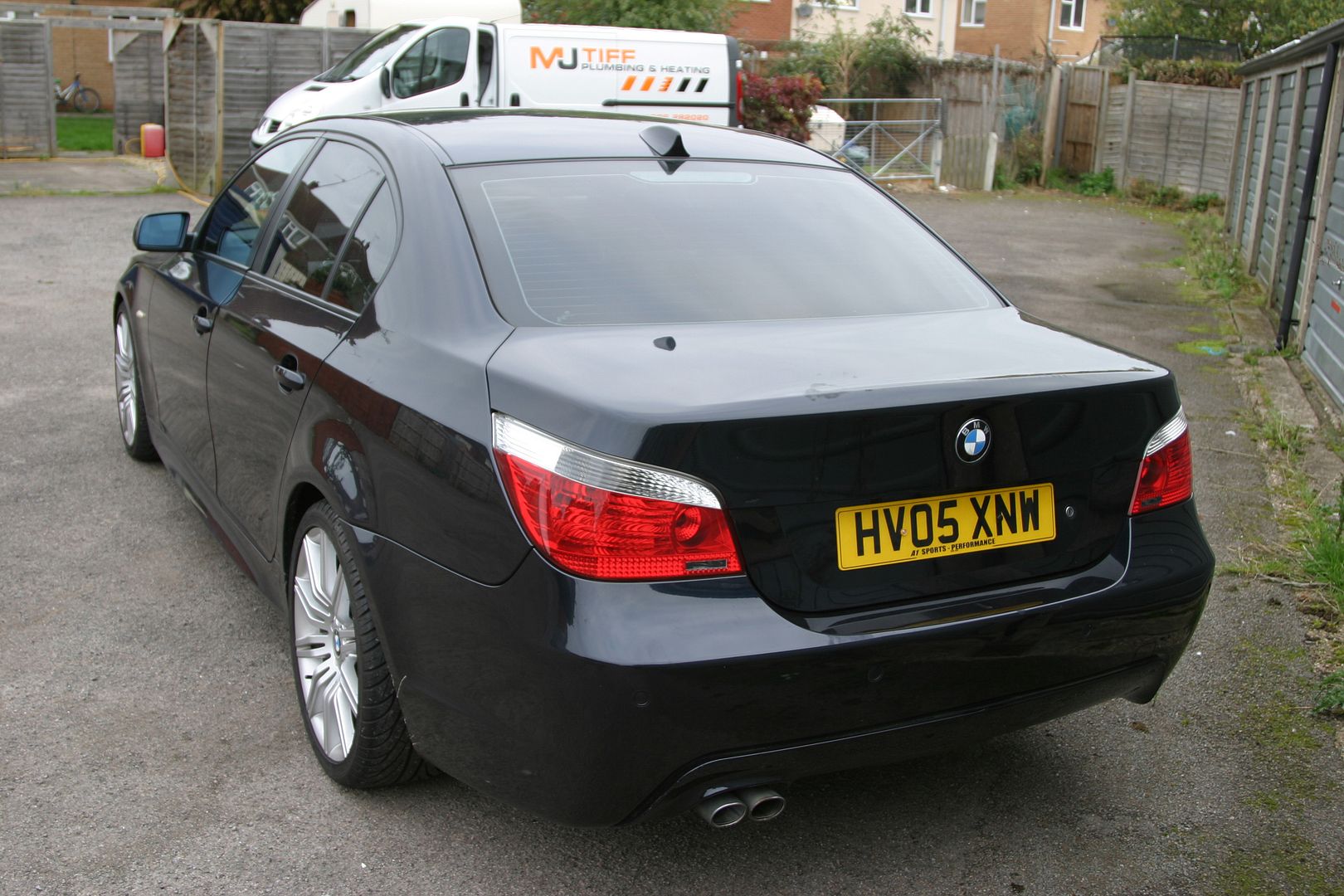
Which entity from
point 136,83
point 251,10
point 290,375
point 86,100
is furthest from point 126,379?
point 86,100

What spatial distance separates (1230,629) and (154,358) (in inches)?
157

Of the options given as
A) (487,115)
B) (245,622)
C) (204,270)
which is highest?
(487,115)

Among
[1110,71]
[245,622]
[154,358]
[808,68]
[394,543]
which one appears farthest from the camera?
[808,68]

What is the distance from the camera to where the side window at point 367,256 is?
3.19 meters

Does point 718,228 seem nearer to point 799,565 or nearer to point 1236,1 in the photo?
point 799,565

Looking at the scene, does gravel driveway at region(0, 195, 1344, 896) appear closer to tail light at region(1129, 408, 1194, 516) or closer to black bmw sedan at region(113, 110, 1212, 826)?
black bmw sedan at region(113, 110, 1212, 826)

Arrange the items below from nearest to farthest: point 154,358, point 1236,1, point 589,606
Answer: point 589,606 < point 154,358 < point 1236,1

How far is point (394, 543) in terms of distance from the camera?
2758 mm

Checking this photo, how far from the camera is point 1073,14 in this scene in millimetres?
45844

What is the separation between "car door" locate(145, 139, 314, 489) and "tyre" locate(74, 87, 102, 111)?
36356 millimetres

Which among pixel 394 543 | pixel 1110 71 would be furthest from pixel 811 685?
pixel 1110 71

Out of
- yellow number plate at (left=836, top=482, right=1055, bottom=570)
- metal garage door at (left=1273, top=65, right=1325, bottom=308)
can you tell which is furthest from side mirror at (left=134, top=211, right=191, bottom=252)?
metal garage door at (left=1273, top=65, right=1325, bottom=308)

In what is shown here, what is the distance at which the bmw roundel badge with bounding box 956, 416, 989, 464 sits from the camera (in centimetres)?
254

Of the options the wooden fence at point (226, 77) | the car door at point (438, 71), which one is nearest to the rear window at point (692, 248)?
the car door at point (438, 71)
